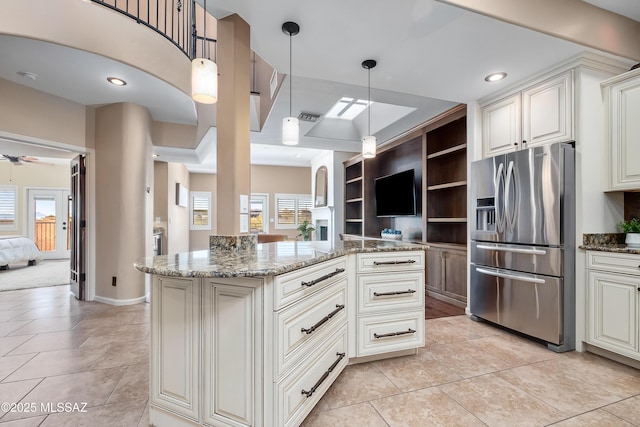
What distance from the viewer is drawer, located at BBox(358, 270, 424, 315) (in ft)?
7.37

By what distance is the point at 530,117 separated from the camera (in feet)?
9.39

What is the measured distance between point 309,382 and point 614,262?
2416 mm

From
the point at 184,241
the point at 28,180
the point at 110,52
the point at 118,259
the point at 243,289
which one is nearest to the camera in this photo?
the point at 243,289

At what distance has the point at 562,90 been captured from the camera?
8.62 feet

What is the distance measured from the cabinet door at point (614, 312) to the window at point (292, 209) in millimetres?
7427

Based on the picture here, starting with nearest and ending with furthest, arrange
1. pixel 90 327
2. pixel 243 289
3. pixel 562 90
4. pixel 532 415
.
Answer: pixel 243 289 → pixel 532 415 → pixel 562 90 → pixel 90 327

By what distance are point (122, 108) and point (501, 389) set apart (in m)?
4.85

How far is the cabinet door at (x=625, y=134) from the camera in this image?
2.40 meters

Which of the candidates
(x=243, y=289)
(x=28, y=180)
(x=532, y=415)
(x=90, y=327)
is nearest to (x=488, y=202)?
(x=532, y=415)

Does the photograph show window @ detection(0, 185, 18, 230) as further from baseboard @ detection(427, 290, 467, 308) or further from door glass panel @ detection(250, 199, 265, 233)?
baseboard @ detection(427, 290, 467, 308)

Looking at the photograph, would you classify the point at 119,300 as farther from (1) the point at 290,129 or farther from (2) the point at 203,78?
(2) the point at 203,78

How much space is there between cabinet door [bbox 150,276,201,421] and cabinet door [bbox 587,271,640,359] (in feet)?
9.42

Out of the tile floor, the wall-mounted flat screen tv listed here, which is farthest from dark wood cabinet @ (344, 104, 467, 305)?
the tile floor

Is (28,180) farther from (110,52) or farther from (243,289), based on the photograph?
(243,289)
